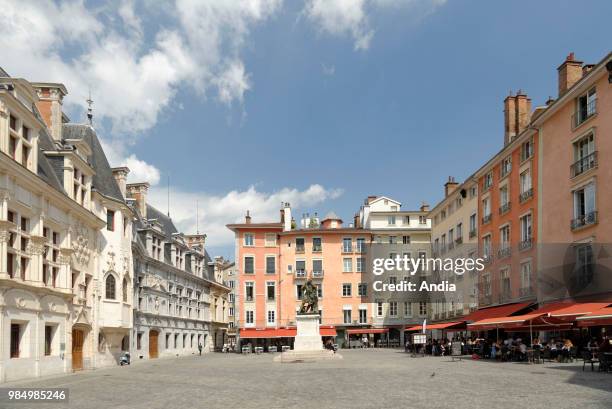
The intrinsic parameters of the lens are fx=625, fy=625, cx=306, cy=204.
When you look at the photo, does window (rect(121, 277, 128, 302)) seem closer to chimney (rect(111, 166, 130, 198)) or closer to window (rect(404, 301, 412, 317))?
chimney (rect(111, 166, 130, 198))

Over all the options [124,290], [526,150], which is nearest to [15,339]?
[124,290]

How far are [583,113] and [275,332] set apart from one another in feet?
136

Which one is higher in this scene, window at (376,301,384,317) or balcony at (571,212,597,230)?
balcony at (571,212,597,230)

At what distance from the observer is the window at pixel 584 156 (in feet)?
105

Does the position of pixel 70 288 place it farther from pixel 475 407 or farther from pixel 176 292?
pixel 176 292

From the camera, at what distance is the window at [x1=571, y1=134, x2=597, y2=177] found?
31.9 m

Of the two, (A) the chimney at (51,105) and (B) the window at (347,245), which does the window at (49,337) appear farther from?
(B) the window at (347,245)

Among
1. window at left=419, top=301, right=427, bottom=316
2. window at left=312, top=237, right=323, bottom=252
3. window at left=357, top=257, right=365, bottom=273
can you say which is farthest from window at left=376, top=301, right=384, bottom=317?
window at left=312, top=237, right=323, bottom=252

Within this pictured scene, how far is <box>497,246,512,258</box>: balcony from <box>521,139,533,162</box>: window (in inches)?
245

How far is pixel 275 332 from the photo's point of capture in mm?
65875

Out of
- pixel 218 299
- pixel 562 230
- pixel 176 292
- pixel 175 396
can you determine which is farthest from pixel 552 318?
pixel 218 299

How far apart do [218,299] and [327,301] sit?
14.3m

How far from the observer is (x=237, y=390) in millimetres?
19203

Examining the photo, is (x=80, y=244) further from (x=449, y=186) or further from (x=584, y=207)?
(x=449, y=186)
